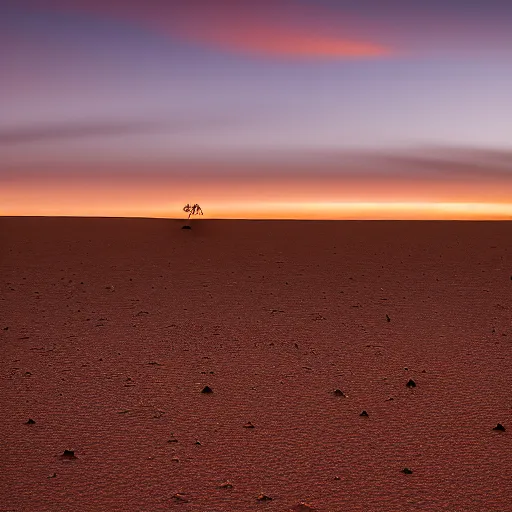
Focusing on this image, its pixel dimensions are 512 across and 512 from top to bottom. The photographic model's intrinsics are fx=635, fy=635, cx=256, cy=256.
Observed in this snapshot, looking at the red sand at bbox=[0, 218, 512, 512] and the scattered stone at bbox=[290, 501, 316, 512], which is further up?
the red sand at bbox=[0, 218, 512, 512]

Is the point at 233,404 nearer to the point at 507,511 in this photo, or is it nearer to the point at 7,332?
the point at 507,511

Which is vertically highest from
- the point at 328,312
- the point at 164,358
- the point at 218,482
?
the point at 328,312

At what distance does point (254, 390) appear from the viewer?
6.21 m

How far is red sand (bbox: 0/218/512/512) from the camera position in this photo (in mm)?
4227

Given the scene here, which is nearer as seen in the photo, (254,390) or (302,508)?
(302,508)

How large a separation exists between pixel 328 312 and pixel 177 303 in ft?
8.41

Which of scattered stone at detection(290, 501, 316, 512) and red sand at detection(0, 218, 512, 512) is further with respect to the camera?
red sand at detection(0, 218, 512, 512)

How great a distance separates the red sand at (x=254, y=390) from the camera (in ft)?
13.9

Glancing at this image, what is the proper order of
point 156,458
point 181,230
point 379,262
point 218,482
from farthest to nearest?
point 181,230
point 379,262
point 156,458
point 218,482

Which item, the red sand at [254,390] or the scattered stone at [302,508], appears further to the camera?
the red sand at [254,390]

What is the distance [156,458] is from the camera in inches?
182

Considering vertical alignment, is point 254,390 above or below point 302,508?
above

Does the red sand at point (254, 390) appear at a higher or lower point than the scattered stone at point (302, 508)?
higher

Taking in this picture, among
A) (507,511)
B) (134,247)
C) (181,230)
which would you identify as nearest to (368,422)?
(507,511)
